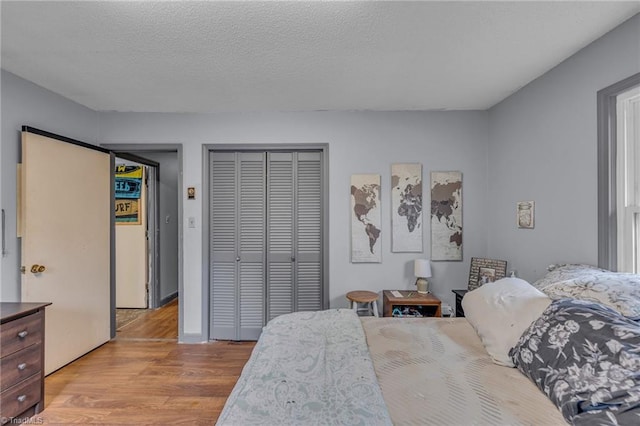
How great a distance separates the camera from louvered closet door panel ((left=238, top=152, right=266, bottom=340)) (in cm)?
319


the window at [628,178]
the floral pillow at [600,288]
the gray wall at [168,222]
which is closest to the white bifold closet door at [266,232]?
the gray wall at [168,222]

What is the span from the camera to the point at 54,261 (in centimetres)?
250

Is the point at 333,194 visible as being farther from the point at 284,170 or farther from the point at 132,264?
the point at 132,264

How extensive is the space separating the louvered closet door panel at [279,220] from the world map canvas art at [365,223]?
2.25 ft

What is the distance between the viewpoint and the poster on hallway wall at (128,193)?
14.1ft

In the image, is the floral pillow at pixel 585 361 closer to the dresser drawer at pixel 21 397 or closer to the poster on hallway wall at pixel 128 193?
the dresser drawer at pixel 21 397

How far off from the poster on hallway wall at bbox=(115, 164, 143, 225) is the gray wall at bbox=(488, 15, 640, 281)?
4724 millimetres

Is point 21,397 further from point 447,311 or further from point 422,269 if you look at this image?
point 447,311

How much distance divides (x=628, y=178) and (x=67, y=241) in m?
4.24

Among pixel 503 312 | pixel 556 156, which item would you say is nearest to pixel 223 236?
pixel 503 312

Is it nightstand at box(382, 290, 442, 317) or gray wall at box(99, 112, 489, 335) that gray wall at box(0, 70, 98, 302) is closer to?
gray wall at box(99, 112, 489, 335)

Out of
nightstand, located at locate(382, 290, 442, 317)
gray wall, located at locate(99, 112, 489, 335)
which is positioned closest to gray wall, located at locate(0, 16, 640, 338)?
gray wall, located at locate(99, 112, 489, 335)

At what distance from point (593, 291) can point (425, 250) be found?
5.75 feet

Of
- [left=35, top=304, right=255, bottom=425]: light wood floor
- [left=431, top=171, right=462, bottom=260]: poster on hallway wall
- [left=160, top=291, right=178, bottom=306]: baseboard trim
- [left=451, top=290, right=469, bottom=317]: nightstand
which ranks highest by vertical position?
[left=431, top=171, right=462, bottom=260]: poster on hallway wall
